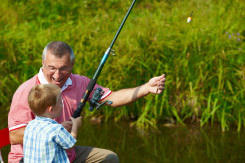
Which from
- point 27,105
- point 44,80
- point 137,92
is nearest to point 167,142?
point 137,92

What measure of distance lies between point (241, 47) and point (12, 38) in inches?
131

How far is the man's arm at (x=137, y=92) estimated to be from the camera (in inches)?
117

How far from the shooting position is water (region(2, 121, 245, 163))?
15.3 feet

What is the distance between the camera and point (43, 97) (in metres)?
2.40

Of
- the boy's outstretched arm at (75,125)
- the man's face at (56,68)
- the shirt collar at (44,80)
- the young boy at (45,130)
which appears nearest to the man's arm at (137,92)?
the shirt collar at (44,80)

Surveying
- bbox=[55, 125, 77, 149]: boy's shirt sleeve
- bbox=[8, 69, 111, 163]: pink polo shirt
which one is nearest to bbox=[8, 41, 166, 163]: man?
bbox=[8, 69, 111, 163]: pink polo shirt

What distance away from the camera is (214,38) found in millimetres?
5680

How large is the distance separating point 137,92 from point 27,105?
2.71ft

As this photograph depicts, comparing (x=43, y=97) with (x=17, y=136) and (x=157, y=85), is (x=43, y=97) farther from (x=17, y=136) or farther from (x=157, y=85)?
(x=157, y=85)

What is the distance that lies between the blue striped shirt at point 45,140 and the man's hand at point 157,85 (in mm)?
755

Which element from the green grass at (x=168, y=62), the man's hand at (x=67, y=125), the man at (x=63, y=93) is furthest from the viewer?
the green grass at (x=168, y=62)

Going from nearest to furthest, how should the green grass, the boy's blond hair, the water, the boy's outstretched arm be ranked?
the boy's blond hair
the boy's outstretched arm
the water
the green grass

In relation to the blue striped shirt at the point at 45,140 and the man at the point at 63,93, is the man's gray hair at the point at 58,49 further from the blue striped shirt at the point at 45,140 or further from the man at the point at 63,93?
the blue striped shirt at the point at 45,140

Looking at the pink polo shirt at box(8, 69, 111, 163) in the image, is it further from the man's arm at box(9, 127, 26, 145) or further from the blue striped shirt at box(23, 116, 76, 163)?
the blue striped shirt at box(23, 116, 76, 163)
